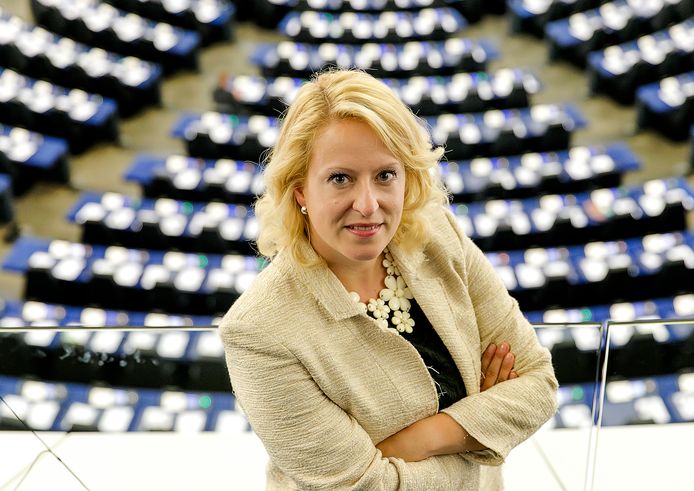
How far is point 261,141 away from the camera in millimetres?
8391

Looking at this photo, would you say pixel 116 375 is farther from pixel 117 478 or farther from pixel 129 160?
pixel 129 160

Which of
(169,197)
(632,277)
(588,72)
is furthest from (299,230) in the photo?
(588,72)

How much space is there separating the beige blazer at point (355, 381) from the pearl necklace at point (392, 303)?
0.02 meters

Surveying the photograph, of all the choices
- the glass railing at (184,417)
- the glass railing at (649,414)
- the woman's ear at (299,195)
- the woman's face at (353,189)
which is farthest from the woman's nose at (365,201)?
the glass railing at (649,414)

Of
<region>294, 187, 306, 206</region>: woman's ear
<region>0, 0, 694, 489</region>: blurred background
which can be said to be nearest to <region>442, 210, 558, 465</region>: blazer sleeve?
<region>294, 187, 306, 206</region>: woman's ear

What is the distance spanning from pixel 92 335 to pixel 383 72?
8048 millimetres

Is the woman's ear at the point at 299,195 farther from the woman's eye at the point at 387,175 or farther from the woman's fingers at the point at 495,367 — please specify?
the woman's fingers at the point at 495,367

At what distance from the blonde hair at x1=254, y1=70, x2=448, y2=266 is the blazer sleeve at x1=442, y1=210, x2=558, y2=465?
25cm

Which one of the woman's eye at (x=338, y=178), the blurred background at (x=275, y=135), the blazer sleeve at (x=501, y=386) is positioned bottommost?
the blazer sleeve at (x=501, y=386)

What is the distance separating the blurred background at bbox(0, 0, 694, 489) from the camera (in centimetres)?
662

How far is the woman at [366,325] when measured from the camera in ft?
4.18

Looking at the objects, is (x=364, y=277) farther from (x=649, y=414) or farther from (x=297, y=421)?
(x=649, y=414)

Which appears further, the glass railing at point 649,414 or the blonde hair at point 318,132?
the glass railing at point 649,414

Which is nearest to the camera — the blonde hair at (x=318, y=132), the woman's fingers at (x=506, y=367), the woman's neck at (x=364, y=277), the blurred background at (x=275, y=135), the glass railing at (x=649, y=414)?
the blonde hair at (x=318, y=132)
